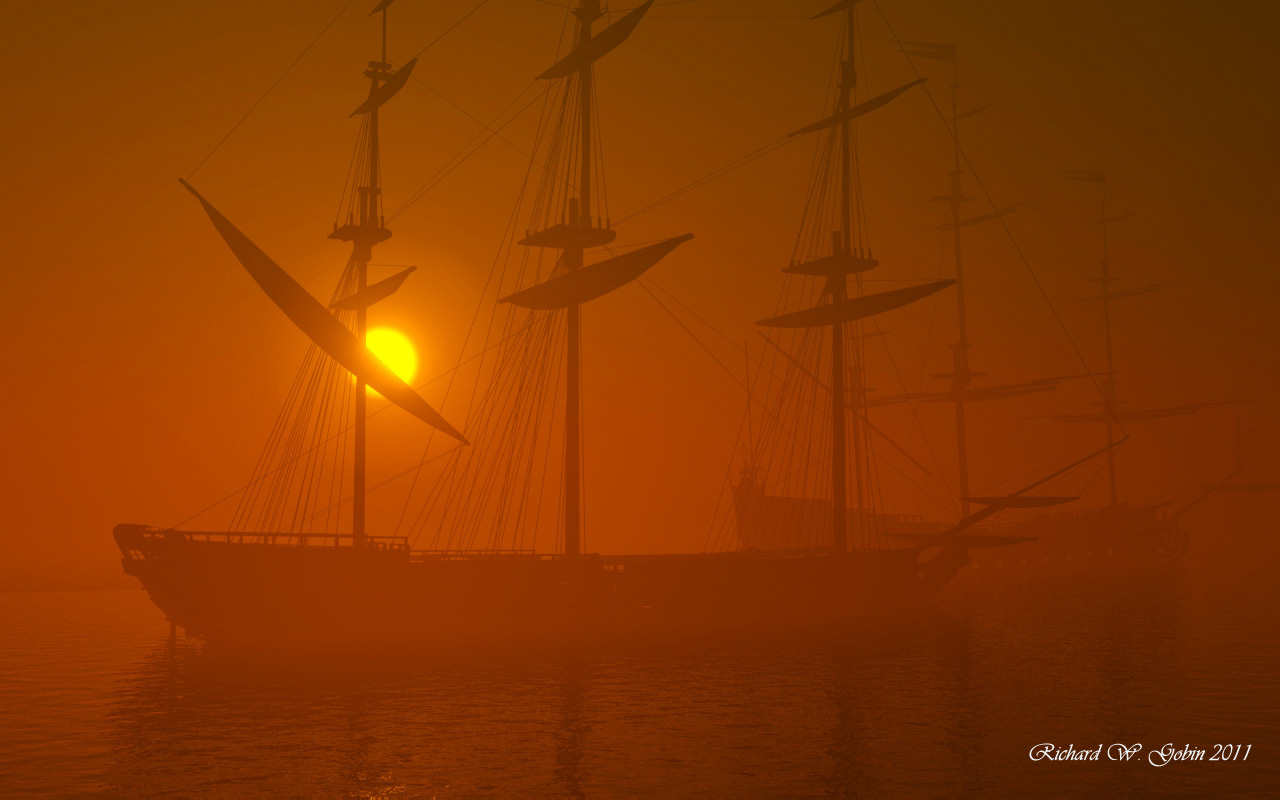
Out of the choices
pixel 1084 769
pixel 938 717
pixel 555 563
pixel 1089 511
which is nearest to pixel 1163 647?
pixel 938 717

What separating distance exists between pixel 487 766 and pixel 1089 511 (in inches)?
2961

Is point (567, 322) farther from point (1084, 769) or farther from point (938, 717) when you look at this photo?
point (1084, 769)

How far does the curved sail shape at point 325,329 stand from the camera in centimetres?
3216

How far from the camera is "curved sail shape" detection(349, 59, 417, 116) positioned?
1549 inches

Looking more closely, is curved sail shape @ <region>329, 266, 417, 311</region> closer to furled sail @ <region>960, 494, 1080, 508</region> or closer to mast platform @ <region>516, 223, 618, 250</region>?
mast platform @ <region>516, 223, 618, 250</region>

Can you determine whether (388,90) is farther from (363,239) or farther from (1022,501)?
(1022,501)

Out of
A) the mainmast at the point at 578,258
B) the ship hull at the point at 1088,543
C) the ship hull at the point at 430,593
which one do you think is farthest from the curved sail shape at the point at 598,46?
the ship hull at the point at 1088,543

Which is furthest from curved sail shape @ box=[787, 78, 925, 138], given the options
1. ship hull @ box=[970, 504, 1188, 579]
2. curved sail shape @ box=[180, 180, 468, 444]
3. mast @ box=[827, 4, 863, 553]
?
ship hull @ box=[970, 504, 1188, 579]

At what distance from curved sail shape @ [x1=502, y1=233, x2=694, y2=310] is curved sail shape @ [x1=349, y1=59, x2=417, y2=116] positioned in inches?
388

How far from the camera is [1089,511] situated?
82.2m

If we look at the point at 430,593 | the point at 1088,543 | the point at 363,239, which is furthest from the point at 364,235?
the point at 1088,543

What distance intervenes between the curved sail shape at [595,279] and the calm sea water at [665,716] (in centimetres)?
1278

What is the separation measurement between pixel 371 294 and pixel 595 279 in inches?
364

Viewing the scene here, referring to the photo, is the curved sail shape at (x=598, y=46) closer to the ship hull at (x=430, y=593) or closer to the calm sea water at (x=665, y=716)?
the ship hull at (x=430, y=593)
